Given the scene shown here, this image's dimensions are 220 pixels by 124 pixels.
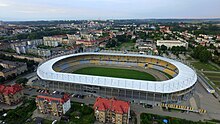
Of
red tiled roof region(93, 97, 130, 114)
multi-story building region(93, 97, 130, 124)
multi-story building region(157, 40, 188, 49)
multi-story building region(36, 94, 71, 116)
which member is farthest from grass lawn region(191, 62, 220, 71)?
multi-story building region(36, 94, 71, 116)

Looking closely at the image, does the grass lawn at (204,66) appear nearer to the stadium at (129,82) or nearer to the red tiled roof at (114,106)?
the stadium at (129,82)

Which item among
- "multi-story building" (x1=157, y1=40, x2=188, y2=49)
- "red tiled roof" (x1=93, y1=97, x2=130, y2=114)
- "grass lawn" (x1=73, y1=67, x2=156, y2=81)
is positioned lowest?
"grass lawn" (x1=73, y1=67, x2=156, y2=81)

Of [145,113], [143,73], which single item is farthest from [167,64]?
[145,113]

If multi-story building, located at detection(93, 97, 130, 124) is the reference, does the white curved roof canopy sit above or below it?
above

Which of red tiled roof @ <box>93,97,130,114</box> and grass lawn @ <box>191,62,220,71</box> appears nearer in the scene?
Answer: red tiled roof @ <box>93,97,130,114</box>

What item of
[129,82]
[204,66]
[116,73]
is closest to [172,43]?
[204,66]

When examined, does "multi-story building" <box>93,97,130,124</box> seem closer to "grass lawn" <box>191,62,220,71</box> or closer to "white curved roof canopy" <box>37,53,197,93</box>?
A: "white curved roof canopy" <box>37,53,197,93</box>

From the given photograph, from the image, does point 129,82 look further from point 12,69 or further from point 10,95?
point 12,69
